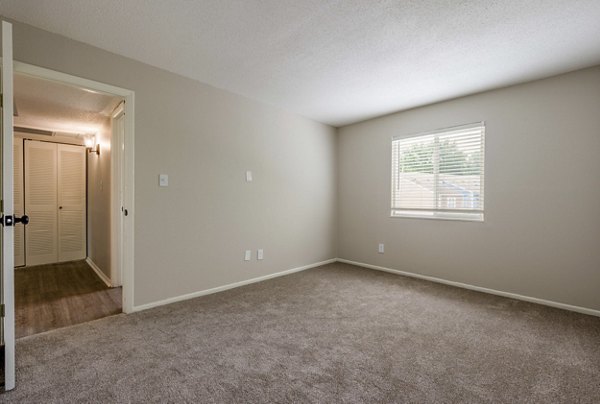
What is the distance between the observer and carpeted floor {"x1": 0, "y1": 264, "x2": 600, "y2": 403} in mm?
1630

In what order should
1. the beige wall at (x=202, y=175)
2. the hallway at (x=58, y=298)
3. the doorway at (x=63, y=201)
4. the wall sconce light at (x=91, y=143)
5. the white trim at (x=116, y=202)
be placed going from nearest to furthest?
the hallway at (x=58, y=298) → the beige wall at (x=202, y=175) → the doorway at (x=63, y=201) → the white trim at (x=116, y=202) → the wall sconce light at (x=91, y=143)

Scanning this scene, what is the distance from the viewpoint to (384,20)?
2107mm

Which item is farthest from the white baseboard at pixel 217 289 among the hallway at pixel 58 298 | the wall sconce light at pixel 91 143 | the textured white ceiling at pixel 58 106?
the wall sconce light at pixel 91 143

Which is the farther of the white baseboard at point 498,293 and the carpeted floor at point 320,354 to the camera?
the white baseboard at point 498,293

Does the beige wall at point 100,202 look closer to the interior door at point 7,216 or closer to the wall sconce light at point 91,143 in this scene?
the wall sconce light at point 91,143

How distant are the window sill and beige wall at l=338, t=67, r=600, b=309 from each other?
0.20 ft

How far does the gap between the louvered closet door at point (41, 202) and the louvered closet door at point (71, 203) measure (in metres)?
0.08

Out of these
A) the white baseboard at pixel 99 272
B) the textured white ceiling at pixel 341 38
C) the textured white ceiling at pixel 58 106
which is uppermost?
the textured white ceiling at pixel 341 38

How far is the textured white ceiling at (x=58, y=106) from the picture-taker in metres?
3.06

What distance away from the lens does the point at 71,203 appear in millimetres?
5238

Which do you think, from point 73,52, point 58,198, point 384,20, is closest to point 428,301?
point 384,20

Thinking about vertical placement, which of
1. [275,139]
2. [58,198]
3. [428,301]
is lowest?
[428,301]

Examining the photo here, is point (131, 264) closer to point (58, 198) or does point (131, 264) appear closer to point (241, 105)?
point (241, 105)

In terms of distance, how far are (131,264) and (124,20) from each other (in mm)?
2093
